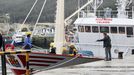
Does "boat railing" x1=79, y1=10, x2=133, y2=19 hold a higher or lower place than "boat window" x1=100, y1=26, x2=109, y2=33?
higher

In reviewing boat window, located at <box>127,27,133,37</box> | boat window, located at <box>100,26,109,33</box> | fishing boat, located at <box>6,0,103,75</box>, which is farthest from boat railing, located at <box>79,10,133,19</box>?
fishing boat, located at <box>6,0,103,75</box>

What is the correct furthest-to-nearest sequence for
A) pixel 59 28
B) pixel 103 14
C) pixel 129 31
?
pixel 103 14 < pixel 129 31 < pixel 59 28

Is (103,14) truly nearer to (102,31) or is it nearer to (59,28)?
(102,31)

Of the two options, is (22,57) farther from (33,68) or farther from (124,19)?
(124,19)

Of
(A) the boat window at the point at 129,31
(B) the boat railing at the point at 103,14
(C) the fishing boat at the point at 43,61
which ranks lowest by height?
(C) the fishing boat at the point at 43,61

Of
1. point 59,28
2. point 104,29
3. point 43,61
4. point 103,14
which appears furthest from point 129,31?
point 43,61

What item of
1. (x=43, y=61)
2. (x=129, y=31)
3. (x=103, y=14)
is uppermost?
(x=103, y=14)

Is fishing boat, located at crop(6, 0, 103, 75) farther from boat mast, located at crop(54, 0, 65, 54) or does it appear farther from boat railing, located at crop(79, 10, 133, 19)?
boat railing, located at crop(79, 10, 133, 19)

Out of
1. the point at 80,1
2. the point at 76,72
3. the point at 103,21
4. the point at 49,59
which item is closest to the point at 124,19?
the point at 103,21

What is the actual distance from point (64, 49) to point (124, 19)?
12.4 metres

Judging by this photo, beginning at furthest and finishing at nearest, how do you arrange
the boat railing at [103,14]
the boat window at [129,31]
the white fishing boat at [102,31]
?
the boat railing at [103,14] → the boat window at [129,31] → the white fishing boat at [102,31]

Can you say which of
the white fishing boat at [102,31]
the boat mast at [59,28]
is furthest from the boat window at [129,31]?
the boat mast at [59,28]

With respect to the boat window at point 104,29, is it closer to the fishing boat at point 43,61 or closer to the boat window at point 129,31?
the boat window at point 129,31

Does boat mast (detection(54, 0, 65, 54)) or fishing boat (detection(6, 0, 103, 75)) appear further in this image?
boat mast (detection(54, 0, 65, 54))
